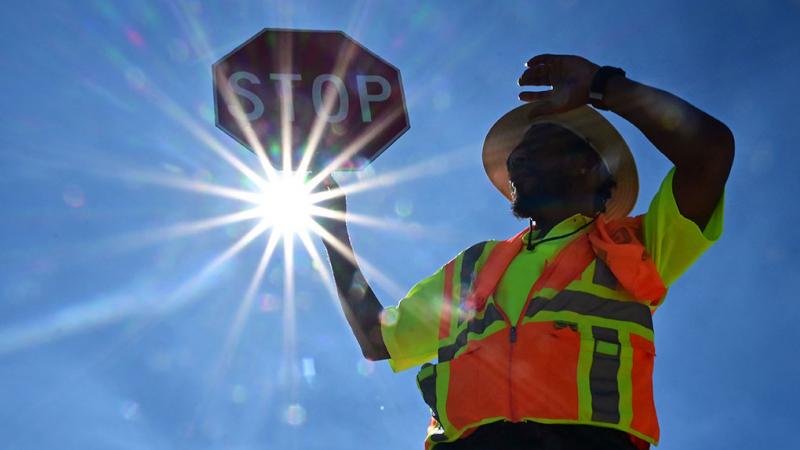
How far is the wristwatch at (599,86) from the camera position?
337cm

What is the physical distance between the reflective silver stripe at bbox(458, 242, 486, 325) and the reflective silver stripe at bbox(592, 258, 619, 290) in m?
0.58

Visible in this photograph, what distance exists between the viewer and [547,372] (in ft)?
10.2

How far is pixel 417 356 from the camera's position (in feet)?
13.0

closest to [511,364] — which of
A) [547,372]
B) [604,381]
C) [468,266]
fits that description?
[547,372]

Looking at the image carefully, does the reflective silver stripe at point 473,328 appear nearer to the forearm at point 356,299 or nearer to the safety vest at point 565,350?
the safety vest at point 565,350

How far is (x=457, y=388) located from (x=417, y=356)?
2.30 feet

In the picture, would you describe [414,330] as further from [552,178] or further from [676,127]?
[676,127]

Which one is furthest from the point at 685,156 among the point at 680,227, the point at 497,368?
the point at 497,368

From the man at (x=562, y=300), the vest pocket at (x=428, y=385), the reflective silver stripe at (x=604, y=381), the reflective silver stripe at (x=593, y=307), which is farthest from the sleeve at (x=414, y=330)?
the reflective silver stripe at (x=604, y=381)

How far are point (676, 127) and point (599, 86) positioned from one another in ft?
1.06

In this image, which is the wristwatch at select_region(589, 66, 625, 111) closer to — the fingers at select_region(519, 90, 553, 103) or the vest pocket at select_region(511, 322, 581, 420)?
the fingers at select_region(519, 90, 553, 103)

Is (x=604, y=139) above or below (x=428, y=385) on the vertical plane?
above

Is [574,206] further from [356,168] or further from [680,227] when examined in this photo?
[356,168]

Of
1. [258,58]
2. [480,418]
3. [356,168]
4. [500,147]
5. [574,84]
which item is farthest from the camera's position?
[500,147]
